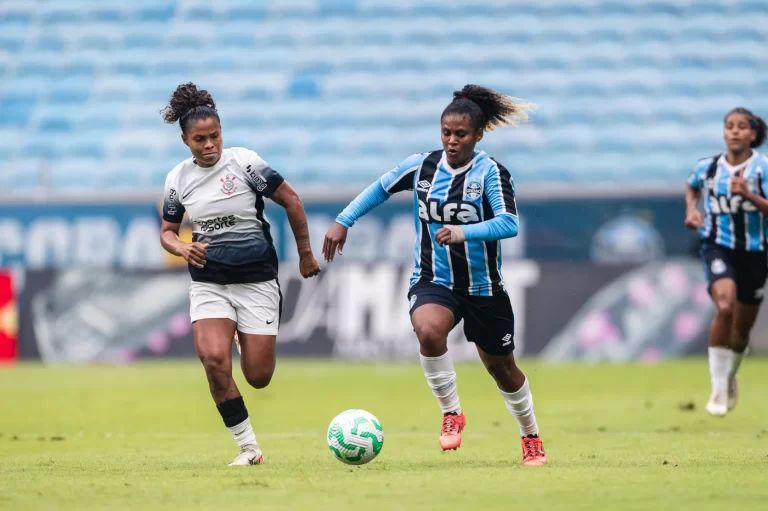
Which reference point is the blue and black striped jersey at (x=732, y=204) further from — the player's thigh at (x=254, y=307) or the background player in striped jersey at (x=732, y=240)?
the player's thigh at (x=254, y=307)

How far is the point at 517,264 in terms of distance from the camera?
17.2m

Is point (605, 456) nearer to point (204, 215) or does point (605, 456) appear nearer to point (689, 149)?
point (204, 215)

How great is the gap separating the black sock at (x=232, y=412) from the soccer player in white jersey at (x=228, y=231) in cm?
29

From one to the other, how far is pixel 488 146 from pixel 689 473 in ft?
44.7

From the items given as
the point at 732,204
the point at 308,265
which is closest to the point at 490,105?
the point at 308,265

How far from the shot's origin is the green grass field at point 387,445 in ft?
18.9

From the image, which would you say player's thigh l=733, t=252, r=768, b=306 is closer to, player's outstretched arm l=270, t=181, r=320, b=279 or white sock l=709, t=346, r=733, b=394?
white sock l=709, t=346, r=733, b=394

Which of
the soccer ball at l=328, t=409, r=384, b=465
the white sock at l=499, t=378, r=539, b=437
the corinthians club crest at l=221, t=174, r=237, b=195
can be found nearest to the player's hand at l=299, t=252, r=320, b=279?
the corinthians club crest at l=221, t=174, r=237, b=195

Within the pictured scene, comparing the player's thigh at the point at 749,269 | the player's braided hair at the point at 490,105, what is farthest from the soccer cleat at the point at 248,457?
the player's thigh at the point at 749,269

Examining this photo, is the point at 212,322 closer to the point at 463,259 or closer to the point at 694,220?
the point at 463,259

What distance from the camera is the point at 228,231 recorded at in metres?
7.65

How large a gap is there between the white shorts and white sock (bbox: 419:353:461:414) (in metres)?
0.95

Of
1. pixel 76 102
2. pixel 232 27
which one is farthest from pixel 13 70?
pixel 232 27

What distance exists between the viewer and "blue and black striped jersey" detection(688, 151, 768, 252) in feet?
33.5
